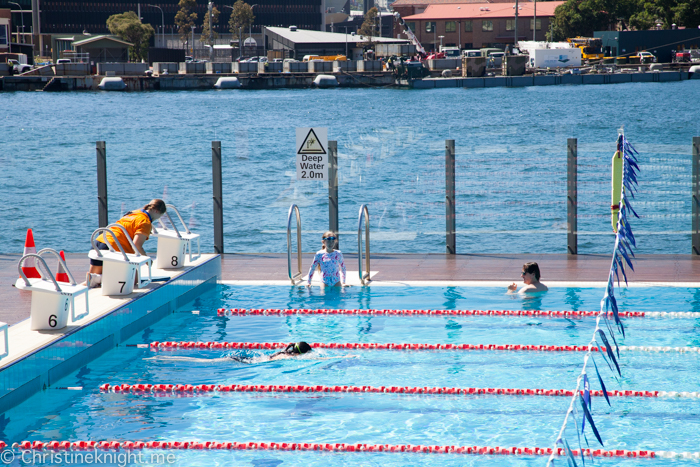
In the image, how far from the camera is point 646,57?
10694cm

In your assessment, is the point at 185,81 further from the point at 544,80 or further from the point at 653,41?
the point at 653,41

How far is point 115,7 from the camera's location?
119125mm

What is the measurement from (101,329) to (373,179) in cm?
3644

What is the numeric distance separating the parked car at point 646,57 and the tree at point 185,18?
2584 inches

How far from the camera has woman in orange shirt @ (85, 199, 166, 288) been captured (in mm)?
9750

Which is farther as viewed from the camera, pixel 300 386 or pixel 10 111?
pixel 10 111

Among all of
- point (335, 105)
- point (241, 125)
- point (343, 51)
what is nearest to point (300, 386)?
point (241, 125)

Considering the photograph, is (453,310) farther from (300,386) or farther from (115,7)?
(115,7)

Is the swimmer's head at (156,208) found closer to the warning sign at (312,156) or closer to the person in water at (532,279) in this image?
the warning sign at (312,156)

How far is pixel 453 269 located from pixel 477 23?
119 m

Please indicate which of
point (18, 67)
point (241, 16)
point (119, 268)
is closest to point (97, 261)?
point (119, 268)

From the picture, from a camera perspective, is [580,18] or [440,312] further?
[580,18]

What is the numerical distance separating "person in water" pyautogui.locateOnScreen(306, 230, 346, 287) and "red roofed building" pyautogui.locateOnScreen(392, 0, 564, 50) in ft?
386

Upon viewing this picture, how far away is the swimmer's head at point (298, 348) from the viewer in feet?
29.3
